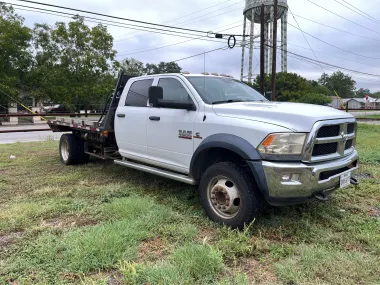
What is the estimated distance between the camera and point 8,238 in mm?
3521

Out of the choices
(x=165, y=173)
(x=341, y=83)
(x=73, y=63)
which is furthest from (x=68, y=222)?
(x=341, y=83)

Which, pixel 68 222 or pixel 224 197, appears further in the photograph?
pixel 68 222

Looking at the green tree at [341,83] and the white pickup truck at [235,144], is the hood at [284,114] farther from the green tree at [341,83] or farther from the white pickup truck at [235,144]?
the green tree at [341,83]

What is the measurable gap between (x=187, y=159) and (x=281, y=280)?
6.64 feet

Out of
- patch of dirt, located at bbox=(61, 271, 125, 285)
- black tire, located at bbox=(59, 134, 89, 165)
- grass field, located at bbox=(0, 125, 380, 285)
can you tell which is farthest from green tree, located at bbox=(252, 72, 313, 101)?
patch of dirt, located at bbox=(61, 271, 125, 285)

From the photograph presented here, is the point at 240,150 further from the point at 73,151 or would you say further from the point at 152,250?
the point at 73,151

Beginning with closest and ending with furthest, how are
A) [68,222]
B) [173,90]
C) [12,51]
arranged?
1. [68,222]
2. [173,90]
3. [12,51]

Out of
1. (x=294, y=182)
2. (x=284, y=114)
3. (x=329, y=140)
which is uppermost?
(x=284, y=114)

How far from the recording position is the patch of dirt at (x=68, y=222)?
3.87m

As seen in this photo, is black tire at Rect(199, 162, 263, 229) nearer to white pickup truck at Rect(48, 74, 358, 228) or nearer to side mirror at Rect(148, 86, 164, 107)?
white pickup truck at Rect(48, 74, 358, 228)

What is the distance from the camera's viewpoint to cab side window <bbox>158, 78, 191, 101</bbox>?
15.0 ft

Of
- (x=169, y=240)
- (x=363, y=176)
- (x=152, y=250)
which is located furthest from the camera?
(x=363, y=176)

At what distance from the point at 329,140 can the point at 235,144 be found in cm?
102

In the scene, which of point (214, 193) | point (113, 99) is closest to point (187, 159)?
point (214, 193)
